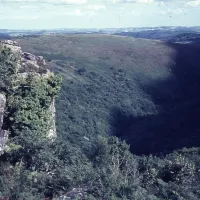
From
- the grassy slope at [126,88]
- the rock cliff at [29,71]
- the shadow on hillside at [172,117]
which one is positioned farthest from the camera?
the grassy slope at [126,88]

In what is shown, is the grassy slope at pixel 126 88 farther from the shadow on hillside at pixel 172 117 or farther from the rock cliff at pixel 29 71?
the rock cliff at pixel 29 71

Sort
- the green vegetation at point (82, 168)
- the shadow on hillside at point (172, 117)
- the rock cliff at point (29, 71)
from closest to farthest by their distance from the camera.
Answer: the green vegetation at point (82, 168), the rock cliff at point (29, 71), the shadow on hillside at point (172, 117)

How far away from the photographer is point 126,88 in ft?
262

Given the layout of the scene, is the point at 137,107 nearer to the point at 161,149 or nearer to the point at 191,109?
the point at 191,109

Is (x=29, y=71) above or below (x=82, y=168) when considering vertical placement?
above

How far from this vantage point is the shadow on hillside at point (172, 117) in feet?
165

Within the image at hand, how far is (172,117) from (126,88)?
17.6 meters

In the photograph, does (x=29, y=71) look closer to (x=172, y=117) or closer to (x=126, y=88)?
(x=172, y=117)

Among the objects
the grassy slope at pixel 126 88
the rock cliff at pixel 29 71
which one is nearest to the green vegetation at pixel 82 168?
the rock cliff at pixel 29 71

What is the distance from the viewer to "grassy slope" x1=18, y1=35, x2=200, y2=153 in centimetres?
→ 5572

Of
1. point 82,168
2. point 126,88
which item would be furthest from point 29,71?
point 126,88

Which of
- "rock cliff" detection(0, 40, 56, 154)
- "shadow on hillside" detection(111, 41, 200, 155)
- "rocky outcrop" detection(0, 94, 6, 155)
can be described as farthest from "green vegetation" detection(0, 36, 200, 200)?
"shadow on hillside" detection(111, 41, 200, 155)

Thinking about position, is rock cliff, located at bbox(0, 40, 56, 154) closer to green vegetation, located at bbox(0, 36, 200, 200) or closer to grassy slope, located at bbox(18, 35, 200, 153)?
green vegetation, located at bbox(0, 36, 200, 200)

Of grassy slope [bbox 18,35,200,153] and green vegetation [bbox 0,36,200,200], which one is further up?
green vegetation [bbox 0,36,200,200]
